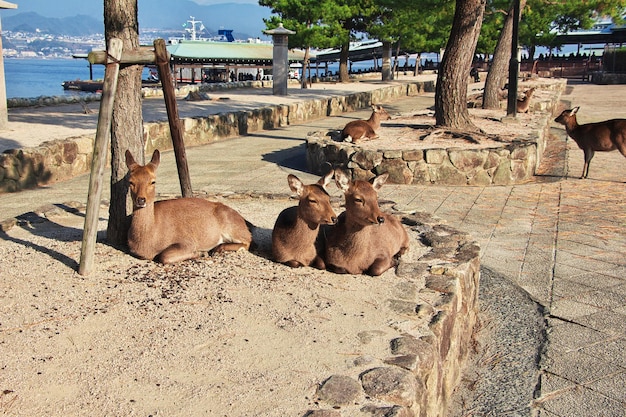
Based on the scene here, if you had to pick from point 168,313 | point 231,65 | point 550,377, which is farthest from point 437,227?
point 231,65

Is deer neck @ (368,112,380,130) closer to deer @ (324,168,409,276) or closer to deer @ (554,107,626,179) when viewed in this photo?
deer @ (554,107,626,179)

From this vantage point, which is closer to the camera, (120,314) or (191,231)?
(120,314)

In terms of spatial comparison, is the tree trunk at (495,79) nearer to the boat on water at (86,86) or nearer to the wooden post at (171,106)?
the wooden post at (171,106)

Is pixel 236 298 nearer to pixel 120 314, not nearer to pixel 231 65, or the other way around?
pixel 120 314

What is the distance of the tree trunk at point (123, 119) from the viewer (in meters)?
6.25

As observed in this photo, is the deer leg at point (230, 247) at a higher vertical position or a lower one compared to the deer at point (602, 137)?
lower

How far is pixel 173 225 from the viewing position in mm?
5953

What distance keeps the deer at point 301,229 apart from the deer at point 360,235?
15 cm

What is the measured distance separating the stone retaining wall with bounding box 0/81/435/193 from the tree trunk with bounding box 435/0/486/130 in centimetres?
601

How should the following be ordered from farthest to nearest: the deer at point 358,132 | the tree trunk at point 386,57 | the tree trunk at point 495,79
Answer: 1. the tree trunk at point 386,57
2. the tree trunk at point 495,79
3. the deer at point 358,132

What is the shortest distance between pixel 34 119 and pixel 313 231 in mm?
13287

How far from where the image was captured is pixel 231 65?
47.0m

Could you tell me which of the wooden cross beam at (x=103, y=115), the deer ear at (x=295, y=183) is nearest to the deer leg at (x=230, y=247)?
the deer ear at (x=295, y=183)

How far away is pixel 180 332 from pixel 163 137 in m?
11.3
